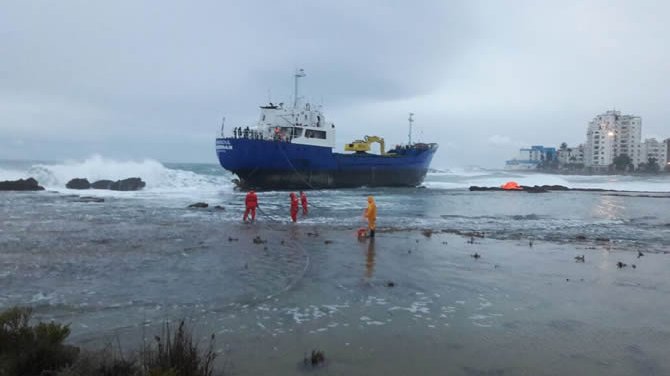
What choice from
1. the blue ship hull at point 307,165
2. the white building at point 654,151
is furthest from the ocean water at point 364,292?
the white building at point 654,151

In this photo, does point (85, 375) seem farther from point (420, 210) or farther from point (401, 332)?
point (420, 210)

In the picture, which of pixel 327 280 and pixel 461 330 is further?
pixel 327 280

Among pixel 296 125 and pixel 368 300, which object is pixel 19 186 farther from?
pixel 368 300

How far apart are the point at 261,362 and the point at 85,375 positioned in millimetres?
1531

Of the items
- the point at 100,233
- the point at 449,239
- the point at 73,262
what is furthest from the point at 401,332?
the point at 100,233

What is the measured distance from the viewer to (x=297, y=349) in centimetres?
473

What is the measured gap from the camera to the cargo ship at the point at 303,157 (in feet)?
103

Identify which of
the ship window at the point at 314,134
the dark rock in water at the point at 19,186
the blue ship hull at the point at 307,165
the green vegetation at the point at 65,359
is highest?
the ship window at the point at 314,134

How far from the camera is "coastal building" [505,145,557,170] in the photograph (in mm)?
154750

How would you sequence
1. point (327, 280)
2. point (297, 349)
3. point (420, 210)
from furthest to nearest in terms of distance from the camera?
point (420, 210)
point (327, 280)
point (297, 349)

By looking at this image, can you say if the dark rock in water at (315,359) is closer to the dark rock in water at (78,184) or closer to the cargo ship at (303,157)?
the cargo ship at (303,157)

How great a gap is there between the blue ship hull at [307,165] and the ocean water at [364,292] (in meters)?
16.5

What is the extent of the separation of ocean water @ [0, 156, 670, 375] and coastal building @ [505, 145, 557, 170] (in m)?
151

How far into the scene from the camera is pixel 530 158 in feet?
550
